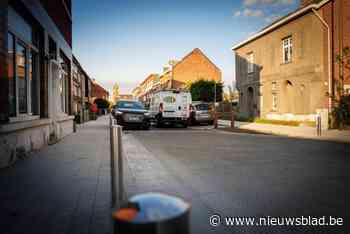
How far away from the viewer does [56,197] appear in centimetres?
443

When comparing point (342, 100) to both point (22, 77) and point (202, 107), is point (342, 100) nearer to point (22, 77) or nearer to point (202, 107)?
point (202, 107)

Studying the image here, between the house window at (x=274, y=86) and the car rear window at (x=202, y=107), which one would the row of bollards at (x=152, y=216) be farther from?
the house window at (x=274, y=86)

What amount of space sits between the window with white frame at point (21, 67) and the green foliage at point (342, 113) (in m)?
15.3

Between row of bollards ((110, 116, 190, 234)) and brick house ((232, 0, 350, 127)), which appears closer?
row of bollards ((110, 116, 190, 234))

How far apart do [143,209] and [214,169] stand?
538 centimetres

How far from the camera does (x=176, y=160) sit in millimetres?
7816

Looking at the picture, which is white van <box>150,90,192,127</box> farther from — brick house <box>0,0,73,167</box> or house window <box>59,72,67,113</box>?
brick house <box>0,0,73,167</box>

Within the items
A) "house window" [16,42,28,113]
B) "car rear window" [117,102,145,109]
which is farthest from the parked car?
"house window" [16,42,28,113]

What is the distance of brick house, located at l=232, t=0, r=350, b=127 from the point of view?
63.5 ft

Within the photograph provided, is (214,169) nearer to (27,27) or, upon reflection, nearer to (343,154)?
(343,154)

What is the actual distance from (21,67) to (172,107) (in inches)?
531

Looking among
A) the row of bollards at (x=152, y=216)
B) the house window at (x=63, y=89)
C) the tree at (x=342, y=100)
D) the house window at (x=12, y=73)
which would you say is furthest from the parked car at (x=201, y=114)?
the row of bollards at (x=152, y=216)

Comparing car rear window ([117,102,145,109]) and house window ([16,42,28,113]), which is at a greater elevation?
house window ([16,42,28,113])

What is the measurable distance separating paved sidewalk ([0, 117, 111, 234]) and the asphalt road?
1.28 meters
